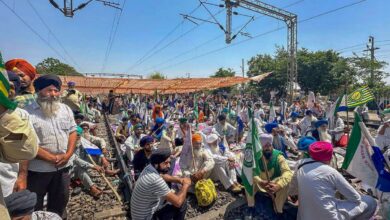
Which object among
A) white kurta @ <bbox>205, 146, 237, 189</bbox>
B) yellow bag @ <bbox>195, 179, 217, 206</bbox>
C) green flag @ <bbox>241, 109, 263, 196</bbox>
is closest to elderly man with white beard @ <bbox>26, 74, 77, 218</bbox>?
green flag @ <bbox>241, 109, 263, 196</bbox>

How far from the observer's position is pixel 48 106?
9.37 feet

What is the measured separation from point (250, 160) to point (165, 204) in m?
1.27

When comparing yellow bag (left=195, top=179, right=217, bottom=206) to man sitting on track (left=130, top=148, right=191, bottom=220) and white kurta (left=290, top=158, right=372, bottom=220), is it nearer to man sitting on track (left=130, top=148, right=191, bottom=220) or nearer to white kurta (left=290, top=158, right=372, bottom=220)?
man sitting on track (left=130, top=148, right=191, bottom=220)

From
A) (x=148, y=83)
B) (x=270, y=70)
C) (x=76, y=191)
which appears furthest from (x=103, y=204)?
(x=270, y=70)

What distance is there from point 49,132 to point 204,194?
9.54ft

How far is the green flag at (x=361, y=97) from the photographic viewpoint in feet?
20.6

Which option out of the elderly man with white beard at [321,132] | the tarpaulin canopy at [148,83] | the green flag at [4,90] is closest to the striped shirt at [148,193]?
the green flag at [4,90]

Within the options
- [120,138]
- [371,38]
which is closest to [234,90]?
[371,38]

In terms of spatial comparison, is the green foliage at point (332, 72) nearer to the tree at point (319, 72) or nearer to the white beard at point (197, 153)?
the tree at point (319, 72)

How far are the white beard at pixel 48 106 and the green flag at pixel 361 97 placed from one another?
6084 millimetres

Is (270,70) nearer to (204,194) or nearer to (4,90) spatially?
(204,194)

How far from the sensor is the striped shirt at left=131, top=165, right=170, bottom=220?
322cm

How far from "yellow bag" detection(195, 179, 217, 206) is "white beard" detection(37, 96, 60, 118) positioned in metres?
2.92

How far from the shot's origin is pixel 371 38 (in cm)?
3434
